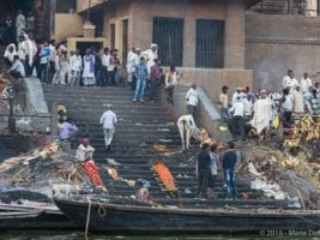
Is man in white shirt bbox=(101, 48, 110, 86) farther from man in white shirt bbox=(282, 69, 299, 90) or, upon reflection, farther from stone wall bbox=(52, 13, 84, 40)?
man in white shirt bbox=(282, 69, 299, 90)

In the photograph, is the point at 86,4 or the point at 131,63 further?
the point at 86,4

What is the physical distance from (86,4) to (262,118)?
465 inches

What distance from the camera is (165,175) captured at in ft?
100

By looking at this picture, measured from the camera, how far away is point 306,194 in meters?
29.8

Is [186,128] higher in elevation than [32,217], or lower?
higher

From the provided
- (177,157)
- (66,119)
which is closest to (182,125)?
(177,157)

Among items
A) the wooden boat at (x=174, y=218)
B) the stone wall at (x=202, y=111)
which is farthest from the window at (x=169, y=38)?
the wooden boat at (x=174, y=218)

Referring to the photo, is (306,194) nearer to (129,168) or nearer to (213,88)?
(129,168)

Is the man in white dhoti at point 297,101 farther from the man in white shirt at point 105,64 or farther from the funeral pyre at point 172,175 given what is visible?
the man in white shirt at point 105,64

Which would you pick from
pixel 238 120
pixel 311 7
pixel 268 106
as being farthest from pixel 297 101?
pixel 311 7

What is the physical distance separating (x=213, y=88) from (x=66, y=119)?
847cm

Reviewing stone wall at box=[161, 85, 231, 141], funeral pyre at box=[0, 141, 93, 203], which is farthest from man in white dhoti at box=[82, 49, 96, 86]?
funeral pyre at box=[0, 141, 93, 203]

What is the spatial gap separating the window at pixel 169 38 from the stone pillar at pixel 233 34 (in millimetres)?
1656

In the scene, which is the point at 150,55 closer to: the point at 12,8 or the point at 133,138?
the point at 133,138
